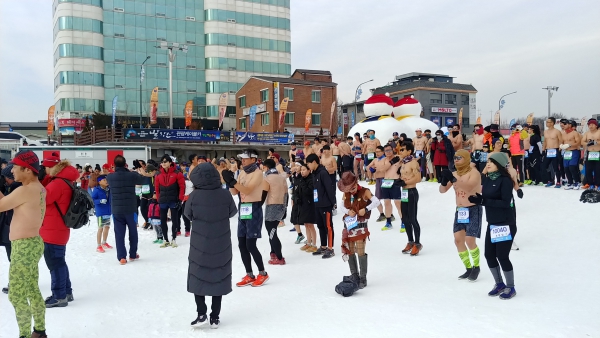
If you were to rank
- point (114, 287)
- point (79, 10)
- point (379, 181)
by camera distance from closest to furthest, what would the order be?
point (114, 287) < point (379, 181) < point (79, 10)

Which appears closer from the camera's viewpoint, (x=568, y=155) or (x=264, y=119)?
(x=568, y=155)

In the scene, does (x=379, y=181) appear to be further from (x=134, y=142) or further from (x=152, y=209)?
(x=134, y=142)

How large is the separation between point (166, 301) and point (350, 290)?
2484 mm

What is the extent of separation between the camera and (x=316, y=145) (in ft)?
54.6

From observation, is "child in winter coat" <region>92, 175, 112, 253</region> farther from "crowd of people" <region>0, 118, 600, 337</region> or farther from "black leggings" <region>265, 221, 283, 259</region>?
"black leggings" <region>265, 221, 283, 259</region>

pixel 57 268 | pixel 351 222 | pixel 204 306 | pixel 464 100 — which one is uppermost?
pixel 464 100

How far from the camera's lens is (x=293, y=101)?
47250 mm

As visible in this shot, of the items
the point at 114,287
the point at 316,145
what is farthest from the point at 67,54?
the point at 114,287

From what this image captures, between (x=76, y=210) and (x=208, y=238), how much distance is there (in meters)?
1.92

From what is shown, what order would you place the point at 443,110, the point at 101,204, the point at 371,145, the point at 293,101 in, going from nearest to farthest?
1. the point at 101,204
2. the point at 371,145
3. the point at 293,101
4. the point at 443,110

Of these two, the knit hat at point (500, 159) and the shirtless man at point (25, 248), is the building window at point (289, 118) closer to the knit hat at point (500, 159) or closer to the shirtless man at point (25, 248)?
the knit hat at point (500, 159)

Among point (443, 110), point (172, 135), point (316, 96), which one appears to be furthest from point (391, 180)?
point (443, 110)

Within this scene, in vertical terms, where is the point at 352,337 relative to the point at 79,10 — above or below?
below

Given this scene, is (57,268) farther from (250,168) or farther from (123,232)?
(250,168)
